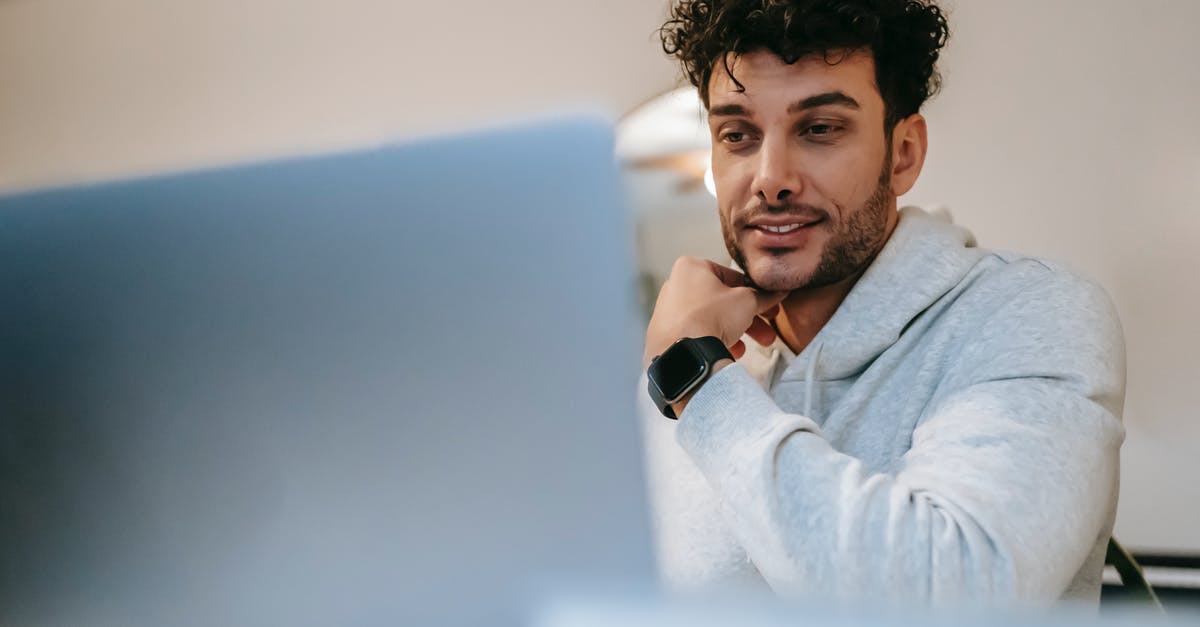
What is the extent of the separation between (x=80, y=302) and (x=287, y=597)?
0.60 ft

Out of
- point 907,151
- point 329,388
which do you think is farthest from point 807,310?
point 329,388

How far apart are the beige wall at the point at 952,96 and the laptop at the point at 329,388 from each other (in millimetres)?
553

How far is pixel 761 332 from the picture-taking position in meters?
0.98

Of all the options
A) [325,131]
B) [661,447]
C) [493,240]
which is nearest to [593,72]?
[325,131]

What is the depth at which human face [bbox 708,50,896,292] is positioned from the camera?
82 cm

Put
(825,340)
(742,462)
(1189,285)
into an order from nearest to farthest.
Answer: (742,462) < (825,340) < (1189,285)

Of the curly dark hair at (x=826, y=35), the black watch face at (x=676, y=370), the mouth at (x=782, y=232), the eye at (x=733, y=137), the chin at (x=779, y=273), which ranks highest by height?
the curly dark hair at (x=826, y=35)

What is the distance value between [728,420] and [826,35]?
18.1 inches

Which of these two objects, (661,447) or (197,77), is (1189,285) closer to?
(661,447)

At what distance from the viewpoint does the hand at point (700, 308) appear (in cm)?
73

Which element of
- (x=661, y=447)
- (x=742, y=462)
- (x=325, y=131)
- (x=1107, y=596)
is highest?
(x=325, y=131)

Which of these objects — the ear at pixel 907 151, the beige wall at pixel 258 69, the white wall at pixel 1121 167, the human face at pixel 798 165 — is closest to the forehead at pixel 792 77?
the human face at pixel 798 165

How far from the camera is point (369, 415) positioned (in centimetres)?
38

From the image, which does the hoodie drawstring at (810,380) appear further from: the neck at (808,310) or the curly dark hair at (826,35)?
the curly dark hair at (826,35)
